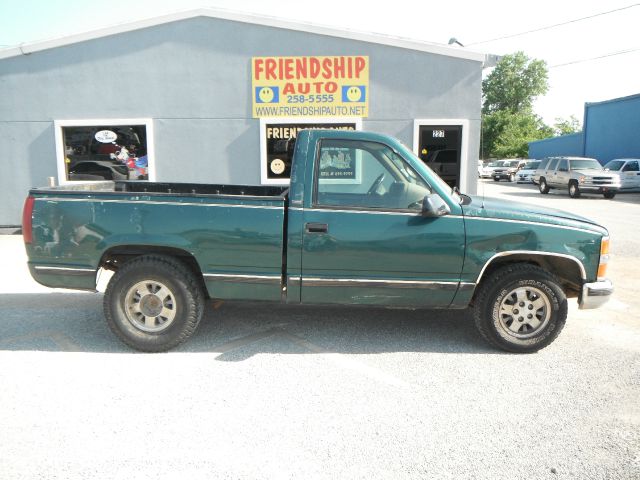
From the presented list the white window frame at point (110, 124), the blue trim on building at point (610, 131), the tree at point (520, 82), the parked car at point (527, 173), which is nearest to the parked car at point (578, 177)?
the blue trim on building at point (610, 131)

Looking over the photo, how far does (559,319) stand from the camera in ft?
14.1

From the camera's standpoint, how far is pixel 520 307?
4.34 m

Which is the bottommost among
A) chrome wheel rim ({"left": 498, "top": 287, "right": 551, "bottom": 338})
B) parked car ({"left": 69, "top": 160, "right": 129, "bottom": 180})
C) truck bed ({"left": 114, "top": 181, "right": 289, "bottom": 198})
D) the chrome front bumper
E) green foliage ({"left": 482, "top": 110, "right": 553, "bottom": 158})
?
chrome wheel rim ({"left": 498, "top": 287, "right": 551, "bottom": 338})

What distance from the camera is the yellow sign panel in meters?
10.2

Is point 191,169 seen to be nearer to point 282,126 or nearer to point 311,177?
point 282,126

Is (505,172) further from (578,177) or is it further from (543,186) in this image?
(578,177)

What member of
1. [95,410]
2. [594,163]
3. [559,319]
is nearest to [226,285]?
[95,410]

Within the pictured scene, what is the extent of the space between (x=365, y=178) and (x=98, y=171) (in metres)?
8.44

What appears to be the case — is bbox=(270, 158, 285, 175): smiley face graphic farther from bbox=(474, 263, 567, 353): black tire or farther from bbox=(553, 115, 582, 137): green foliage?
bbox=(553, 115, 582, 137): green foliage

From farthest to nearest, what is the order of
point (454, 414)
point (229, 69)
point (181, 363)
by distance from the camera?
1. point (229, 69)
2. point (181, 363)
3. point (454, 414)

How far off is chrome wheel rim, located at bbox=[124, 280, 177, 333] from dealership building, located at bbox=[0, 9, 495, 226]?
641cm

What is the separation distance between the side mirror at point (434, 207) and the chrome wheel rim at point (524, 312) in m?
0.95

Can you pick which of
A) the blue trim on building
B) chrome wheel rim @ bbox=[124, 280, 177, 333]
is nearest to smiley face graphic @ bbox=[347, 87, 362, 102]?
chrome wheel rim @ bbox=[124, 280, 177, 333]

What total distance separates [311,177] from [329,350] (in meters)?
1.55
